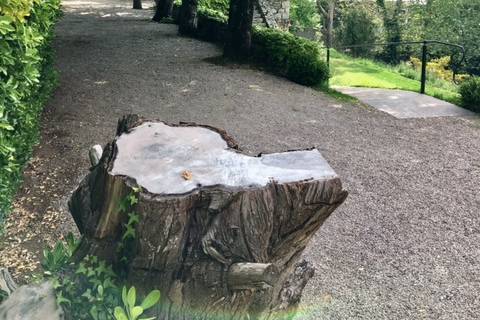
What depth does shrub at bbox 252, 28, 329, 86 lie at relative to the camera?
407 inches

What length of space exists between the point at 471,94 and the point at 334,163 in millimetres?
3902

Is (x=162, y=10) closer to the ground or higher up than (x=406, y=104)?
higher up

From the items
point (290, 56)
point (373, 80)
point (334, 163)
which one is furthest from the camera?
point (373, 80)

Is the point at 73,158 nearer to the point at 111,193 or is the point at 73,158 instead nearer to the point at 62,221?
the point at 62,221

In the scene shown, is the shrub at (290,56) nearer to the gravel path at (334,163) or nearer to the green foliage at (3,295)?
the gravel path at (334,163)

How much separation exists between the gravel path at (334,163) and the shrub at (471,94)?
91 centimetres

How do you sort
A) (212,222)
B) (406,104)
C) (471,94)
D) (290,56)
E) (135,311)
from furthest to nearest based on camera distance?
1. (290,56)
2. (406,104)
3. (471,94)
4. (212,222)
5. (135,311)

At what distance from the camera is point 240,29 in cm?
1088

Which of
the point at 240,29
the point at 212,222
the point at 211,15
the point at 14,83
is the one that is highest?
the point at 211,15

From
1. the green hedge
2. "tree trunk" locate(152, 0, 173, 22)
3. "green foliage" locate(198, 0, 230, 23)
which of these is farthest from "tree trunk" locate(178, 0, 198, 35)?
the green hedge

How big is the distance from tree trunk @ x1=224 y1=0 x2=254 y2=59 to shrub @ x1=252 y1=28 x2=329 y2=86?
0.27 m

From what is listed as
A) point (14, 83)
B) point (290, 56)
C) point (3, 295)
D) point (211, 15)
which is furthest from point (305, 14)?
point (3, 295)

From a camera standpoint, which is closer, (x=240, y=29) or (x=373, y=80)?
(x=240, y=29)

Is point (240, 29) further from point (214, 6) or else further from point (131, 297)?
point (131, 297)
